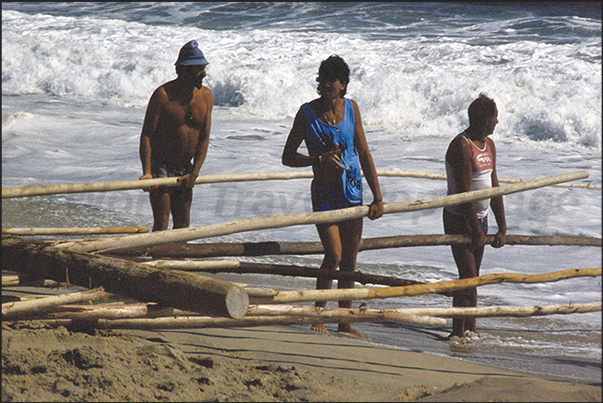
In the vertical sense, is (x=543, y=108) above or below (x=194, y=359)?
above

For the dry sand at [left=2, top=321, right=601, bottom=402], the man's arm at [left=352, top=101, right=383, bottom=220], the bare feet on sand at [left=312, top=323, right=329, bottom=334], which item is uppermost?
the man's arm at [left=352, top=101, right=383, bottom=220]

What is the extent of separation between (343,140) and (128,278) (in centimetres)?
143

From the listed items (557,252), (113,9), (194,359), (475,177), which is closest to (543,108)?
(557,252)

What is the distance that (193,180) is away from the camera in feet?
12.7

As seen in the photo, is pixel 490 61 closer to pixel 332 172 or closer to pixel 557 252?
pixel 557 252

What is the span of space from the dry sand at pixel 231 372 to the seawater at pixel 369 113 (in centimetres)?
56

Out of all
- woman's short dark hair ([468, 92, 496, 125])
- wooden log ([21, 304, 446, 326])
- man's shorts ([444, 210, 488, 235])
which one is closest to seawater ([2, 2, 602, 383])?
man's shorts ([444, 210, 488, 235])

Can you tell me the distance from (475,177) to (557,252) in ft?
8.10

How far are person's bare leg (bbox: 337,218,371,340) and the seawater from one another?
275 mm

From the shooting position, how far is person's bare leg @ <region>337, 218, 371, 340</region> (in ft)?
11.7

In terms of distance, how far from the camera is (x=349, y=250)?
11.8ft

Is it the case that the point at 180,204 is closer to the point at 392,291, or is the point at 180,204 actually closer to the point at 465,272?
the point at 392,291

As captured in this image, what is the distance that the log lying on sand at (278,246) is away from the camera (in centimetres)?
348

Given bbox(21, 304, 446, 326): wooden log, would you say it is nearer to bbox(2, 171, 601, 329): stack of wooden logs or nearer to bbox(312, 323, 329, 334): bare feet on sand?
bbox(2, 171, 601, 329): stack of wooden logs
